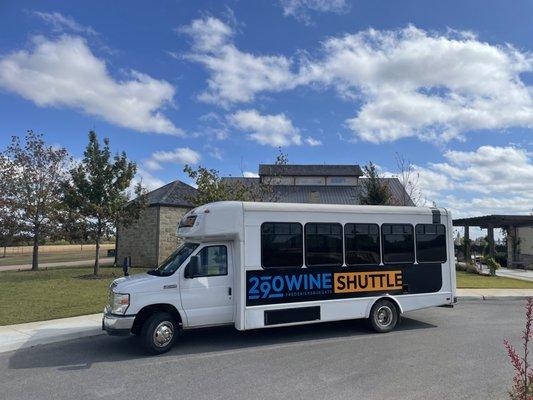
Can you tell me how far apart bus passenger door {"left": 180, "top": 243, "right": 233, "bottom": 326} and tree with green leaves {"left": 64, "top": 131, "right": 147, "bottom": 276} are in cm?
1335

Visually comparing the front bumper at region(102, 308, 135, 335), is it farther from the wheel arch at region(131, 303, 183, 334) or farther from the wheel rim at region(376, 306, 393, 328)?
the wheel rim at region(376, 306, 393, 328)

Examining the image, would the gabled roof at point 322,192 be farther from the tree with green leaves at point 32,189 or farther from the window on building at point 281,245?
the window on building at point 281,245

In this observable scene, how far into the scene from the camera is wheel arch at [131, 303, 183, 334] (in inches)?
336

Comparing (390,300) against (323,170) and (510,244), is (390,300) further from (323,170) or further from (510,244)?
(323,170)

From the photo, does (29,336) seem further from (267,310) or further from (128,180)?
(128,180)

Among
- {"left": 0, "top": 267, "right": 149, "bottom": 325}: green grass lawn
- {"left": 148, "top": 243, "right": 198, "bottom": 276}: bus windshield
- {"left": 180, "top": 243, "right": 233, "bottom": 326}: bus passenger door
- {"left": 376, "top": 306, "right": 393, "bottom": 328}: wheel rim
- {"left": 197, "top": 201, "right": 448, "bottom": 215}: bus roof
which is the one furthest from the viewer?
{"left": 0, "top": 267, "right": 149, "bottom": 325}: green grass lawn

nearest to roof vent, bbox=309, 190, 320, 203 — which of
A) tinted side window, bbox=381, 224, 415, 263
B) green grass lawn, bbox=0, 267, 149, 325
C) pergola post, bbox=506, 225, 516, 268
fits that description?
pergola post, bbox=506, 225, 516, 268

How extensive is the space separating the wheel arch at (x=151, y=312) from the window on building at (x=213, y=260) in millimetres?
855

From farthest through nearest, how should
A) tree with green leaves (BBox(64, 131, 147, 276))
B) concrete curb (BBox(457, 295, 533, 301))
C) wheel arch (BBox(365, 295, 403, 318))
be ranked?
tree with green leaves (BBox(64, 131, 147, 276))
concrete curb (BBox(457, 295, 533, 301))
wheel arch (BBox(365, 295, 403, 318))

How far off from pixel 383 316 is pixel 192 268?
446 cm

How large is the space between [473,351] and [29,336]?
8707mm

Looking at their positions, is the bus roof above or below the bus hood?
above

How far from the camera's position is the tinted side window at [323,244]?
972 centimetres

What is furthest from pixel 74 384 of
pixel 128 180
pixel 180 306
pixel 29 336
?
pixel 128 180
